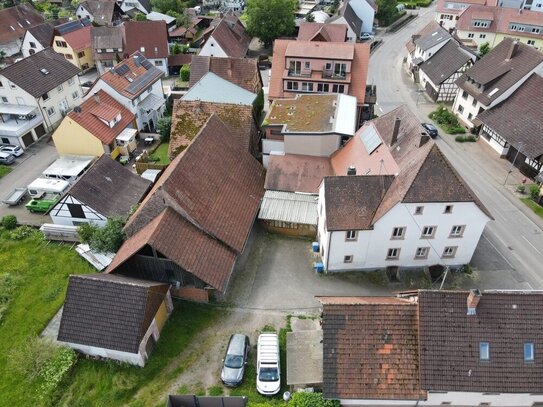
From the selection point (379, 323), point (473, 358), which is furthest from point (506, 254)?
point (379, 323)

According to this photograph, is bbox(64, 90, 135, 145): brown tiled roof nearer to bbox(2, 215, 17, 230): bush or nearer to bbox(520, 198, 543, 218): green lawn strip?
bbox(2, 215, 17, 230): bush

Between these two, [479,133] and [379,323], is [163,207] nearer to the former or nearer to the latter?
[379,323]

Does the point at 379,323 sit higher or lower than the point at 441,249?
Answer: higher

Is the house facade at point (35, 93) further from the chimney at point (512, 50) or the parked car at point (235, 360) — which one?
the chimney at point (512, 50)

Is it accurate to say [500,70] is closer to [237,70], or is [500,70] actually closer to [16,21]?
[237,70]

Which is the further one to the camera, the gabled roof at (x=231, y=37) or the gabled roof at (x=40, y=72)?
the gabled roof at (x=231, y=37)

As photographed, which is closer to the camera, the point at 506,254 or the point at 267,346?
the point at 267,346

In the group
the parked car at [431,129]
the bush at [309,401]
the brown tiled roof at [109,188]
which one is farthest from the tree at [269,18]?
the bush at [309,401]
